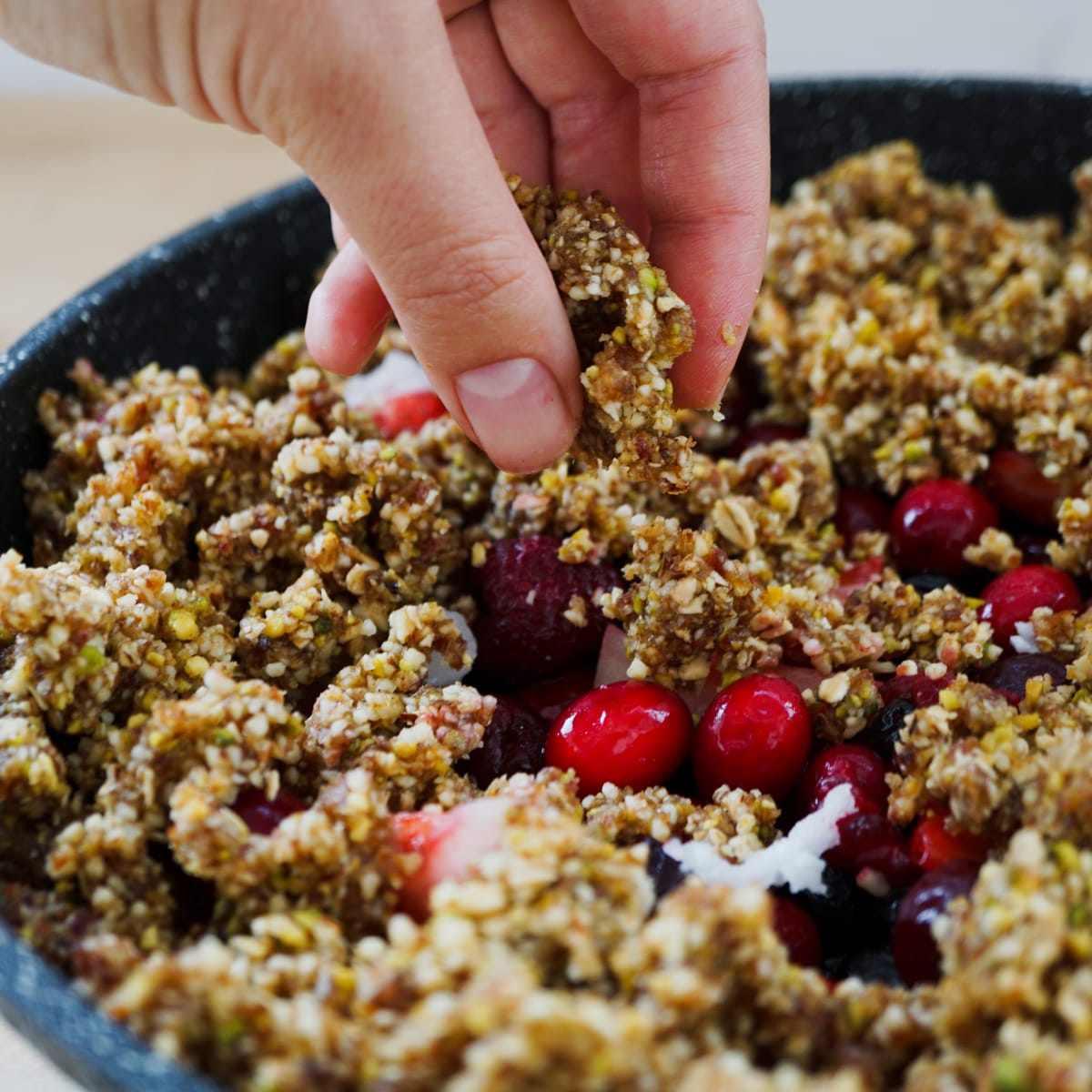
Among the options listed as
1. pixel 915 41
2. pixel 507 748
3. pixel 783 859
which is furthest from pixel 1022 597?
pixel 915 41

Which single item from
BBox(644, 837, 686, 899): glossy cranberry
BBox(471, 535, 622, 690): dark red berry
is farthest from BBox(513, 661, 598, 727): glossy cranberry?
BBox(644, 837, 686, 899): glossy cranberry

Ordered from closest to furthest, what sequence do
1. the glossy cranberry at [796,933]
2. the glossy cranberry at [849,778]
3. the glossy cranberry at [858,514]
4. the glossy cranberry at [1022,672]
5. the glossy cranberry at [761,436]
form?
1. the glossy cranberry at [796,933]
2. the glossy cranberry at [849,778]
3. the glossy cranberry at [1022,672]
4. the glossy cranberry at [858,514]
5. the glossy cranberry at [761,436]

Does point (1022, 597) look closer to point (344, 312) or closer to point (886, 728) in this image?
point (886, 728)

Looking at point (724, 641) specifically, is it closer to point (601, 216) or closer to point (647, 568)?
point (647, 568)

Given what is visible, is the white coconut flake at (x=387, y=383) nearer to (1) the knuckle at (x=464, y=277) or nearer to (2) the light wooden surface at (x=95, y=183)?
(1) the knuckle at (x=464, y=277)

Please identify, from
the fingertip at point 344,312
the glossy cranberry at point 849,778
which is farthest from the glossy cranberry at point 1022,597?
the fingertip at point 344,312

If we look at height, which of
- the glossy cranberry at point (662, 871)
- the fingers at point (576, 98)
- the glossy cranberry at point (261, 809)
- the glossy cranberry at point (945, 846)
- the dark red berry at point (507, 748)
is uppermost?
the fingers at point (576, 98)

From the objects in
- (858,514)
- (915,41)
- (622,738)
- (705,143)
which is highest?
(705,143)
